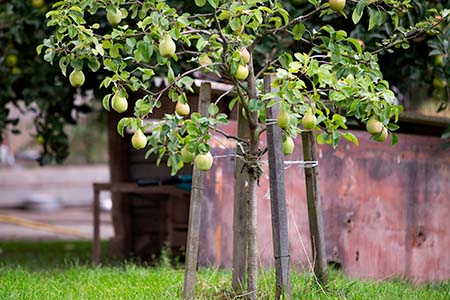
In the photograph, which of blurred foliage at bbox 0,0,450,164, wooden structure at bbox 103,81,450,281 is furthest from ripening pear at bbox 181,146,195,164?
blurred foliage at bbox 0,0,450,164

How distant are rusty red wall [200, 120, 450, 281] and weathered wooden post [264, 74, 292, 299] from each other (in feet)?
6.32

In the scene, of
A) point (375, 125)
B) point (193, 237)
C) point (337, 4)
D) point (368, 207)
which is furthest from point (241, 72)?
point (368, 207)

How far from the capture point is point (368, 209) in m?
7.26

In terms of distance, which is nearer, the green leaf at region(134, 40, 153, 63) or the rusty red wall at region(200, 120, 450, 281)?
the green leaf at region(134, 40, 153, 63)

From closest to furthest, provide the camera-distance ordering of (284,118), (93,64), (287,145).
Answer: (284,118), (93,64), (287,145)

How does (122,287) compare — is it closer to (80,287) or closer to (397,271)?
(80,287)

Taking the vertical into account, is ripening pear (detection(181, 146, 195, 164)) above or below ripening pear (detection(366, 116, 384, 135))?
below

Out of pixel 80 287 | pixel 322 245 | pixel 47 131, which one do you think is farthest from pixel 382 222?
pixel 47 131

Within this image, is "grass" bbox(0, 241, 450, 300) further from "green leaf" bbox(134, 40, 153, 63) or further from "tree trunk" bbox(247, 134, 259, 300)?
"green leaf" bbox(134, 40, 153, 63)

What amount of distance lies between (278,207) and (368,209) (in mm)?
2747

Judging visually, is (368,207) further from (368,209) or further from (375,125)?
(375,125)

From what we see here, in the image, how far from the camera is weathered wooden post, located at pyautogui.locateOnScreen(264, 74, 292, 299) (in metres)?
4.64

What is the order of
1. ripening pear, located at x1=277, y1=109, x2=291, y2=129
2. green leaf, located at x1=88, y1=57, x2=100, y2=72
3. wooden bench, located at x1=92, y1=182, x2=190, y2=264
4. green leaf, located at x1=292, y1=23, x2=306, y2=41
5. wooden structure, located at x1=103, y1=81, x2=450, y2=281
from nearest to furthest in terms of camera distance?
1. ripening pear, located at x1=277, y1=109, x2=291, y2=129
2. green leaf, located at x1=88, y1=57, x2=100, y2=72
3. green leaf, located at x1=292, y1=23, x2=306, y2=41
4. wooden structure, located at x1=103, y1=81, x2=450, y2=281
5. wooden bench, located at x1=92, y1=182, x2=190, y2=264

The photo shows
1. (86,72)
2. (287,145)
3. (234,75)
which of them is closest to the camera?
(234,75)
